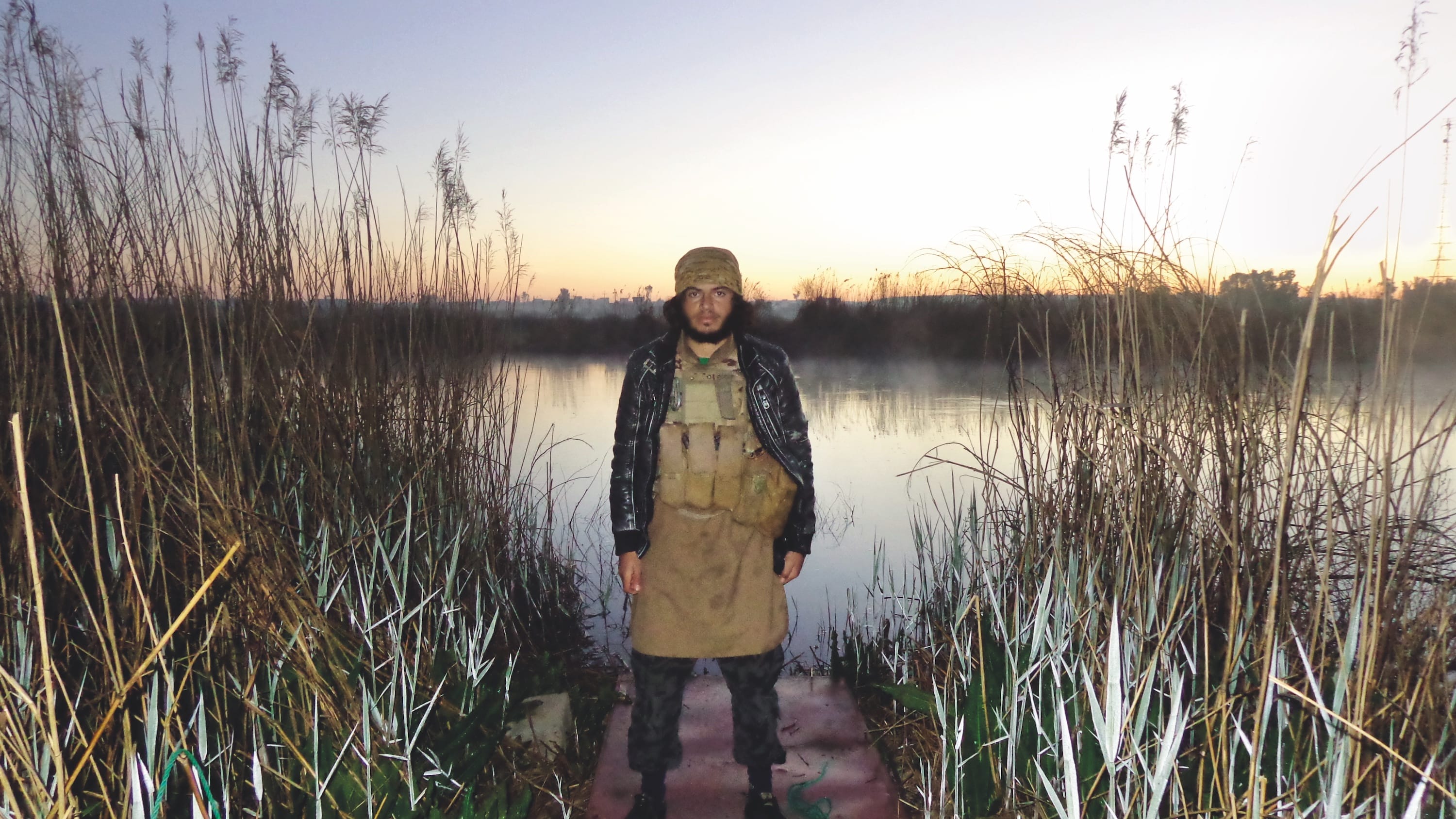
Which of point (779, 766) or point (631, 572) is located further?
point (779, 766)

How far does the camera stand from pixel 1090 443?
2396 mm

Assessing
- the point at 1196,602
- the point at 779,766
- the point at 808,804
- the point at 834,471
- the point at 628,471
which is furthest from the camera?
the point at 834,471

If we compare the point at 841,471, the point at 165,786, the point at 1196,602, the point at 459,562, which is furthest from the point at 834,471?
the point at 165,786

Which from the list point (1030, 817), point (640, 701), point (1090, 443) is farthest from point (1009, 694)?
point (640, 701)

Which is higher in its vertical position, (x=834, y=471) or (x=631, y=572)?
(x=631, y=572)

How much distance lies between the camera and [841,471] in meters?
8.01

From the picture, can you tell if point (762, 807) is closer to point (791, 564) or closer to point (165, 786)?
point (791, 564)

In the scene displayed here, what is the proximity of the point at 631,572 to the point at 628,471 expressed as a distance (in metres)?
0.27

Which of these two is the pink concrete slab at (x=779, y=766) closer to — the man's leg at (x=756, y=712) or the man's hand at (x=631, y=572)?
the man's leg at (x=756, y=712)

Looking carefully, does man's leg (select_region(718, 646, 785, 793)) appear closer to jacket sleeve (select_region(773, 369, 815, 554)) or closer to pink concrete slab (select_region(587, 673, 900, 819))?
pink concrete slab (select_region(587, 673, 900, 819))

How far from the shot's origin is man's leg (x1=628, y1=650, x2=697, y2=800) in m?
2.09

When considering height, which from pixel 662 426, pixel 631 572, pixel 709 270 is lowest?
pixel 631 572

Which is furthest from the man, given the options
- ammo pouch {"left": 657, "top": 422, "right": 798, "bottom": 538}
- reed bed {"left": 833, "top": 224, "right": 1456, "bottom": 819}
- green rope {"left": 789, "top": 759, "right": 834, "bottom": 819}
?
reed bed {"left": 833, "top": 224, "right": 1456, "bottom": 819}

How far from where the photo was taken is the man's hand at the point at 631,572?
2055 mm
